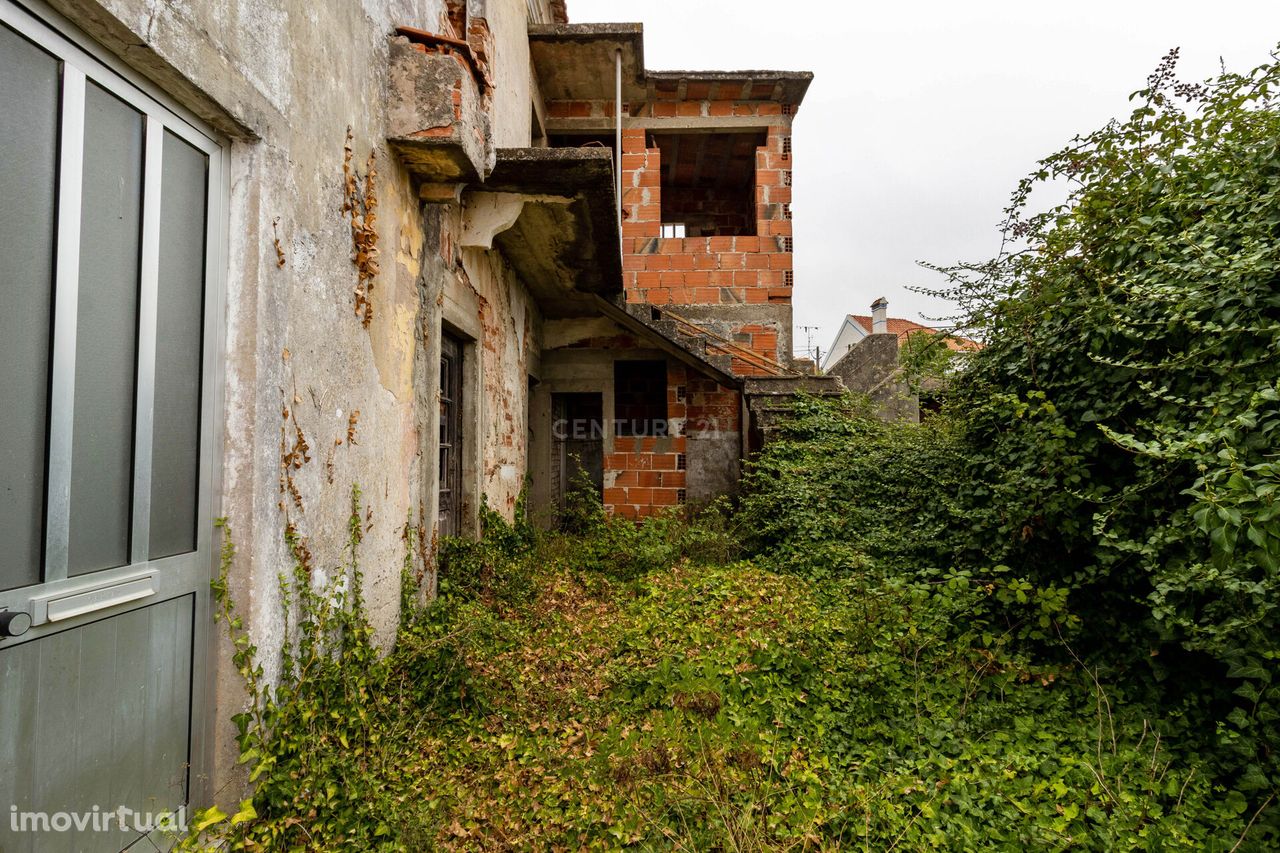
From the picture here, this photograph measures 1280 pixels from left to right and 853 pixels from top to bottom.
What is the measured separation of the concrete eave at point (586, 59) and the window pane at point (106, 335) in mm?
6585

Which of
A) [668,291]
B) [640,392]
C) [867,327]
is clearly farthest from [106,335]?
[867,327]

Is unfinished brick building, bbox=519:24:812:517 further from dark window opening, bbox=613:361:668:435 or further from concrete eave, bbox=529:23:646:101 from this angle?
dark window opening, bbox=613:361:668:435

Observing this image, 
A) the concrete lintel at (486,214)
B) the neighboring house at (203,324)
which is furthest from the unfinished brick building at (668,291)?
the neighboring house at (203,324)

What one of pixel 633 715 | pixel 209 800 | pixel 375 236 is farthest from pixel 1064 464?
pixel 209 800

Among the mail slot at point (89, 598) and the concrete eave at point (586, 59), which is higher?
the concrete eave at point (586, 59)

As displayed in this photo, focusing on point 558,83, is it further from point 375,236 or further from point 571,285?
point 375,236

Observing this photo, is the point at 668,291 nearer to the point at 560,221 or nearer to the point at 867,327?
the point at 560,221

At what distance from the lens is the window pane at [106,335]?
160cm

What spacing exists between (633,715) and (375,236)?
2762 millimetres

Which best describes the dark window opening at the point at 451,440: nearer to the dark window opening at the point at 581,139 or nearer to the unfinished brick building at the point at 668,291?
the unfinished brick building at the point at 668,291

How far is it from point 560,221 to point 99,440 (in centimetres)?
360

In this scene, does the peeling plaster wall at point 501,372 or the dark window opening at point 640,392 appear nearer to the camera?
the peeling plaster wall at point 501,372

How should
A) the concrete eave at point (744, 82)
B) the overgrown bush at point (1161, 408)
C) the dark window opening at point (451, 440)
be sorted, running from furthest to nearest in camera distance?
1. the concrete eave at point (744, 82)
2. the dark window opening at point (451, 440)
3. the overgrown bush at point (1161, 408)

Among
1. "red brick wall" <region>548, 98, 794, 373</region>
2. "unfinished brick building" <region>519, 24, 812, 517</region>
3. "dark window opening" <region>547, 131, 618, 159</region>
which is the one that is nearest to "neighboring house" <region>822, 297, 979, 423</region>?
"unfinished brick building" <region>519, 24, 812, 517</region>
